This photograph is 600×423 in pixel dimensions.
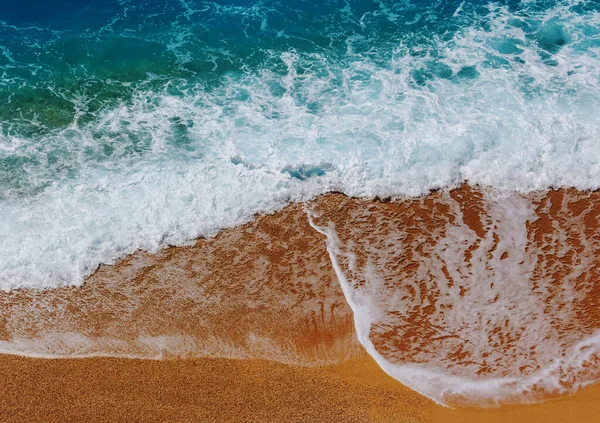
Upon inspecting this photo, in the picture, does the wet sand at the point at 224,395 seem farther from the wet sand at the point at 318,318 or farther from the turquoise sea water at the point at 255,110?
the turquoise sea water at the point at 255,110

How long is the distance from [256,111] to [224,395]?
25.2ft

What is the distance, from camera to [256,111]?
13.2 m

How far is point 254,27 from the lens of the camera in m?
16.1

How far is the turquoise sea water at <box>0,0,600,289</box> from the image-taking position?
1094cm

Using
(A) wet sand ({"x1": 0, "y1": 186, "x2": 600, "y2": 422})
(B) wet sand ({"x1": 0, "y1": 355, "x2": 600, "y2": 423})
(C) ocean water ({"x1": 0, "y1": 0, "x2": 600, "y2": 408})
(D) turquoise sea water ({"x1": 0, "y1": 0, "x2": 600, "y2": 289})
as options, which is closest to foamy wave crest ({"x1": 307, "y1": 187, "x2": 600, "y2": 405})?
(A) wet sand ({"x1": 0, "y1": 186, "x2": 600, "y2": 422})

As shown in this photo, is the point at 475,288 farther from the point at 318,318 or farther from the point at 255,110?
the point at 255,110

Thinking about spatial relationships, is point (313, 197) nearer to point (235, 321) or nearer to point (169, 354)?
Result: point (235, 321)

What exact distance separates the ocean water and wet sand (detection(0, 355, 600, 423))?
2.29 metres

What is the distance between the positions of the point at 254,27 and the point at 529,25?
8.91 metres

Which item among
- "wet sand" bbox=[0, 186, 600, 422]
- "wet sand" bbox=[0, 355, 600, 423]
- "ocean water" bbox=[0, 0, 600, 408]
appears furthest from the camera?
"ocean water" bbox=[0, 0, 600, 408]

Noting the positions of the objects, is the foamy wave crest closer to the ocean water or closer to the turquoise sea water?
the ocean water

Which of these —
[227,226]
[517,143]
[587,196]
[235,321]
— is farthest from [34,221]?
[587,196]

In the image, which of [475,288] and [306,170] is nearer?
[475,288]

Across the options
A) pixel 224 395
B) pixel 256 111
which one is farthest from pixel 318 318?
pixel 256 111
